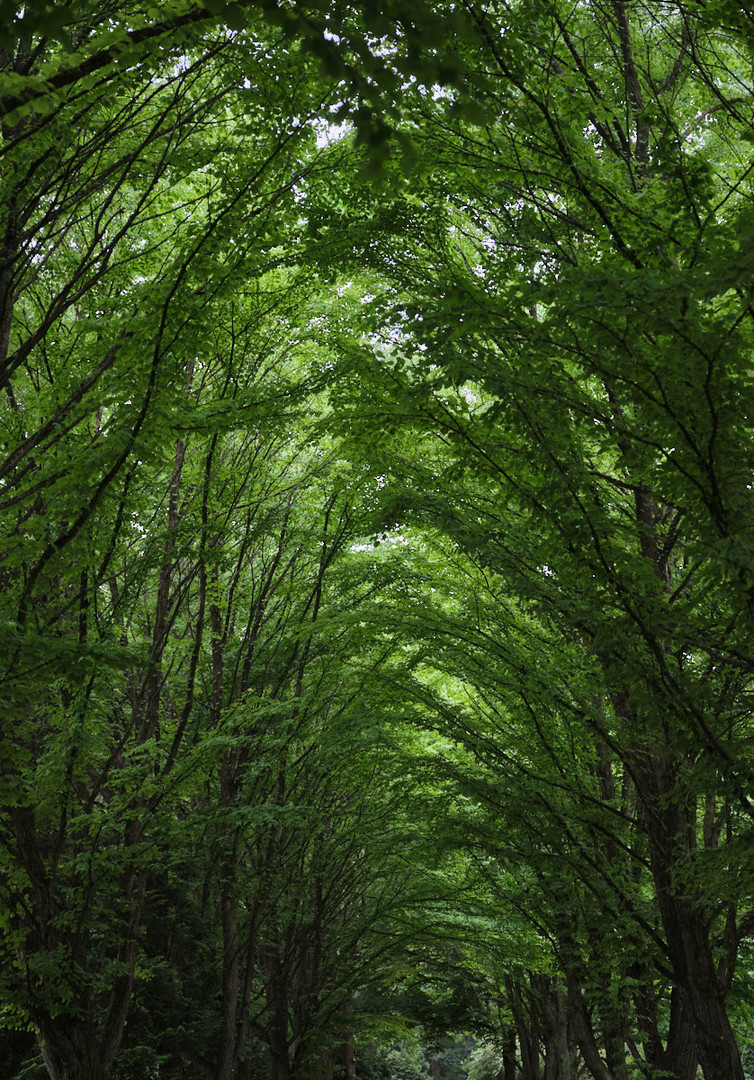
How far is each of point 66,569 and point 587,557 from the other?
273 centimetres

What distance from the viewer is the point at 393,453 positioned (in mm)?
6203

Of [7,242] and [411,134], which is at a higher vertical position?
[411,134]

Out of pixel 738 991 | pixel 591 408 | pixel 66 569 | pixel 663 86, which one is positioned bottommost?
pixel 738 991

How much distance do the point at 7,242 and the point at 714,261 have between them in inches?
115

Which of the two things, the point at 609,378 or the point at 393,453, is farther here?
the point at 393,453

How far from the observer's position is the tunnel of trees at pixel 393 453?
3.04 m

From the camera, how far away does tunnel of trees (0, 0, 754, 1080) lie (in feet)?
Result: 9.99

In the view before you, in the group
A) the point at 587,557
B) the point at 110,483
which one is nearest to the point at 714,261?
the point at 587,557

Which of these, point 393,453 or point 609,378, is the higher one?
point 393,453

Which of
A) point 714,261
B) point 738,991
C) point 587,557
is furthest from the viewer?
point 738,991

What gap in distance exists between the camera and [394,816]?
9906mm

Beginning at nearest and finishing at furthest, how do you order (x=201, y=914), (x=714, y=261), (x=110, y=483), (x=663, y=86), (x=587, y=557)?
(x=714, y=261) → (x=587, y=557) → (x=110, y=483) → (x=663, y=86) → (x=201, y=914)

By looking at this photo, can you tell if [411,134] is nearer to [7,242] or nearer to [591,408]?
[591,408]

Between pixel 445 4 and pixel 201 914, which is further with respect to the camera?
pixel 201 914
